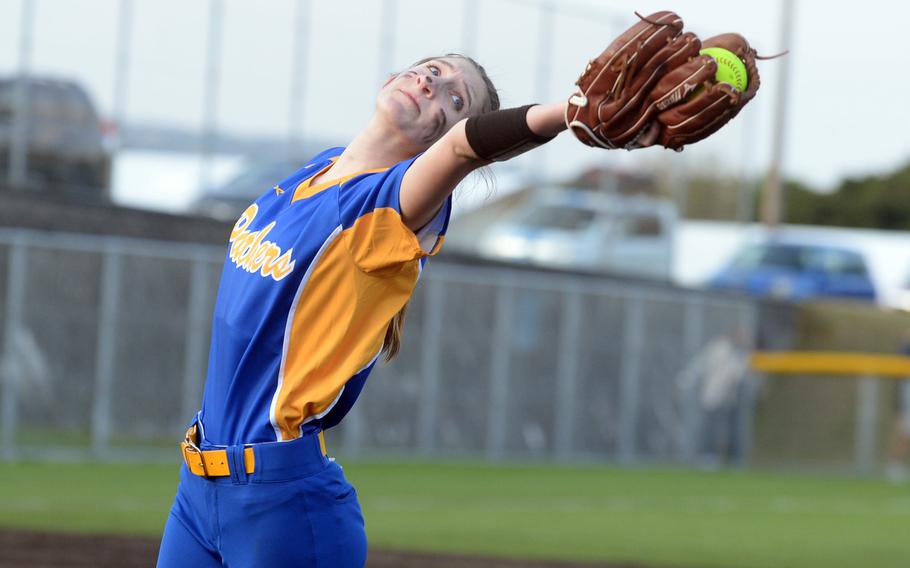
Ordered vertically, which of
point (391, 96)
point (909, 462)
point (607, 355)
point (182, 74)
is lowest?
point (909, 462)

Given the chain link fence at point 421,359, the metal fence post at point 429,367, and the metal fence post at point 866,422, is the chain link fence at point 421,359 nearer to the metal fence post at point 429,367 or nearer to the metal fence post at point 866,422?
the metal fence post at point 429,367

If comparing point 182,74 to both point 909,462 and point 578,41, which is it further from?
point 909,462

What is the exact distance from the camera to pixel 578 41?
19781 mm

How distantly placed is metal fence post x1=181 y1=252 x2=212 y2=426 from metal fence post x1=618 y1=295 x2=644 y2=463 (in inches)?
246

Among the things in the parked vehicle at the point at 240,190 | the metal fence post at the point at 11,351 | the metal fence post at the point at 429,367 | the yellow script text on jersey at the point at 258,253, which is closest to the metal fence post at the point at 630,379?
the metal fence post at the point at 429,367

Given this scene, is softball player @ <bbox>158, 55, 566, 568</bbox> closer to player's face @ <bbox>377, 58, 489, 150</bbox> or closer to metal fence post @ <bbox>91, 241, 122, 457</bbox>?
player's face @ <bbox>377, 58, 489, 150</bbox>

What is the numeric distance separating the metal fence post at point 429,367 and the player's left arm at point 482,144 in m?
13.3

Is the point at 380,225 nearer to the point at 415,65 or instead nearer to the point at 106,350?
the point at 415,65

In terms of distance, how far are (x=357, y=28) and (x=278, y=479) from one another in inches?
561

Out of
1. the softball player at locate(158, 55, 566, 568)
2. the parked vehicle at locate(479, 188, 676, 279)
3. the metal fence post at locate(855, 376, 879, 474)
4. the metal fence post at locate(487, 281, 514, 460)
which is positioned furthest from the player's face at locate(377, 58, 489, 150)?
the metal fence post at locate(855, 376, 879, 474)

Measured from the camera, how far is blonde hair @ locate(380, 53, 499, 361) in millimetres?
3354

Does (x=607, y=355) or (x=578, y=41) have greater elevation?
(x=578, y=41)

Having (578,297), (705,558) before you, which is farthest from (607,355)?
(705,558)

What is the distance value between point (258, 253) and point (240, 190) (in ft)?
42.2
